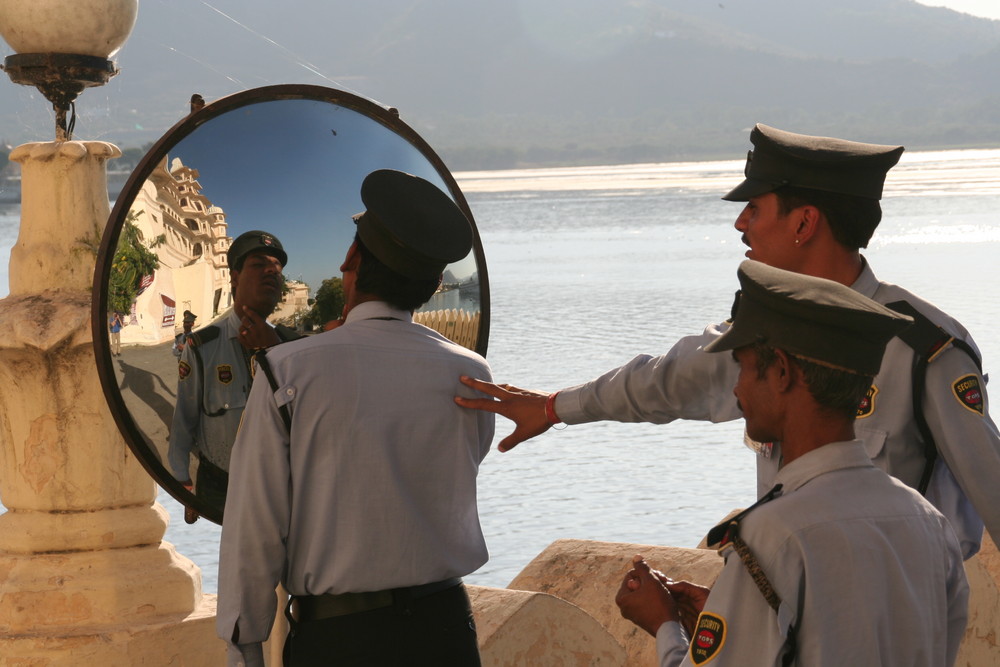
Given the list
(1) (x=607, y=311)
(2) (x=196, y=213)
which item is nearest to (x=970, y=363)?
(2) (x=196, y=213)

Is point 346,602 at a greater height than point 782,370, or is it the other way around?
point 782,370

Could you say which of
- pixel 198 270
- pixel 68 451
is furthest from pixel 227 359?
pixel 68 451

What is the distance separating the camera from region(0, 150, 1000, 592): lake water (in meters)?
6.67

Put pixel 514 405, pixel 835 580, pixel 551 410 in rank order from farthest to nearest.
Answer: pixel 551 410
pixel 514 405
pixel 835 580

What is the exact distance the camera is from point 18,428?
3.45 meters

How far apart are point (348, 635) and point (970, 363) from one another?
3.81ft

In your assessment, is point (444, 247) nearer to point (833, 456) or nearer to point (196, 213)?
point (196, 213)

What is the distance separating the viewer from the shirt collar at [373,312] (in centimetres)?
241

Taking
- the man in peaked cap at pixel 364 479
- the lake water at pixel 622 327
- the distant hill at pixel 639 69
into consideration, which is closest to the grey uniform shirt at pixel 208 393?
the man in peaked cap at pixel 364 479

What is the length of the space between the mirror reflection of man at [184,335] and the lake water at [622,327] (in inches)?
121

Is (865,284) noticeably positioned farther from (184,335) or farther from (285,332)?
(184,335)

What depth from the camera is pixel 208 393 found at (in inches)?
112

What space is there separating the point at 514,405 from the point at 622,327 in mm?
10166

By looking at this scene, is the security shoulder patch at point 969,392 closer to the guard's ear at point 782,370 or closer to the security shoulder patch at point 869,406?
the security shoulder patch at point 869,406
